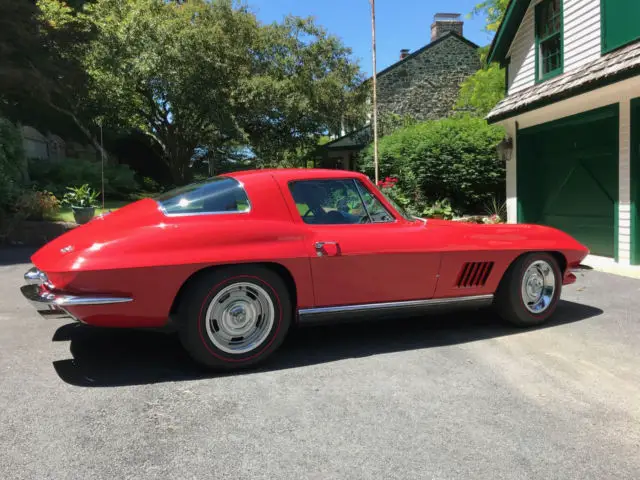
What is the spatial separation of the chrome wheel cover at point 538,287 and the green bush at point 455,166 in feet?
34.9

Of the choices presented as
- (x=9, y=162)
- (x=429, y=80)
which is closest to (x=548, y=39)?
(x=9, y=162)

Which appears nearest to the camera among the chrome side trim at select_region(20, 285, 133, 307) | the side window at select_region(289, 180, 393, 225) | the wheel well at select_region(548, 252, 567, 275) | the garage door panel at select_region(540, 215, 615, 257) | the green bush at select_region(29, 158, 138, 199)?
the chrome side trim at select_region(20, 285, 133, 307)

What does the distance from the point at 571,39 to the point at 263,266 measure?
8.80 m

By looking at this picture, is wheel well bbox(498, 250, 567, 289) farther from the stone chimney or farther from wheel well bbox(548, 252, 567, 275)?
the stone chimney

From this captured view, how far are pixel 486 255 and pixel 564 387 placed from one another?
4.07 ft

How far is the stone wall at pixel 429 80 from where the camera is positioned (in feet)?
79.9

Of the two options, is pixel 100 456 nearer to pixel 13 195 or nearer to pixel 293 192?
pixel 293 192

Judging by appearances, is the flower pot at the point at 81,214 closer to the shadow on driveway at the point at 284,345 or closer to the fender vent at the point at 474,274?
the shadow on driveway at the point at 284,345

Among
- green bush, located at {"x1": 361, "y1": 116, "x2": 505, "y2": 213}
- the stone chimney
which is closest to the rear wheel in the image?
green bush, located at {"x1": 361, "y1": 116, "x2": 505, "y2": 213}

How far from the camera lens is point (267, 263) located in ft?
11.3

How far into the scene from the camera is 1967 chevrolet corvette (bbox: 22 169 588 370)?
10.2 ft

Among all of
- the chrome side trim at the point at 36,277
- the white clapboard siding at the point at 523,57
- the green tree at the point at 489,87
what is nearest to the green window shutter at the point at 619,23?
the white clapboard siding at the point at 523,57

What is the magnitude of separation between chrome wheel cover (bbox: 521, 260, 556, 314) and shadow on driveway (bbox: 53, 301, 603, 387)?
23 cm

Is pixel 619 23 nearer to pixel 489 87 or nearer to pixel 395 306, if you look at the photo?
pixel 395 306
